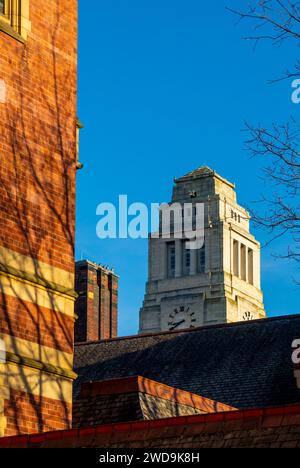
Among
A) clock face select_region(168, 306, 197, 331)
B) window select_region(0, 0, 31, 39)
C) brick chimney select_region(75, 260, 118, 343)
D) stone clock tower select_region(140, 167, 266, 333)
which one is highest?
stone clock tower select_region(140, 167, 266, 333)

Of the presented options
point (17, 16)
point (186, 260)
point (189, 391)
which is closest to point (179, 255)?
point (186, 260)

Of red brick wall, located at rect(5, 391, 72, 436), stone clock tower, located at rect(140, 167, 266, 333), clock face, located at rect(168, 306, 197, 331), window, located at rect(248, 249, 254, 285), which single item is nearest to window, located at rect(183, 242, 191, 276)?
stone clock tower, located at rect(140, 167, 266, 333)

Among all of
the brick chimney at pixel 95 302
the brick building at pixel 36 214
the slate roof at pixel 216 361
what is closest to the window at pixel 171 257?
the brick chimney at pixel 95 302

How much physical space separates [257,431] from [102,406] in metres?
11.1

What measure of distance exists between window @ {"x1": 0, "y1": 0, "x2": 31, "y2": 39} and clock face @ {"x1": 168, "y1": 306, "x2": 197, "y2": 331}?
9394cm

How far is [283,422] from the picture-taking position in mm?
15375

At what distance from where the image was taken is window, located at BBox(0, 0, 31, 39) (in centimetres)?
2406

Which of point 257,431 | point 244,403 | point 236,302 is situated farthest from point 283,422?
point 236,302

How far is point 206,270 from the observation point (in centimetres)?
12194

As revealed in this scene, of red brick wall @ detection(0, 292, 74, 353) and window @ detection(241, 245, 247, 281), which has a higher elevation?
window @ detection(241, 245, 247, 281)

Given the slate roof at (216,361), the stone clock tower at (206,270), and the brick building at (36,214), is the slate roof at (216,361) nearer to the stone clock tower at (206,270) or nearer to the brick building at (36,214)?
the brick building at (36,214)

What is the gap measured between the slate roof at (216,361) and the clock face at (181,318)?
6767 centimetres

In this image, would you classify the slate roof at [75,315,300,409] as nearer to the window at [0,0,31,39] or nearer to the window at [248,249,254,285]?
the window at [0,0,31,39]
